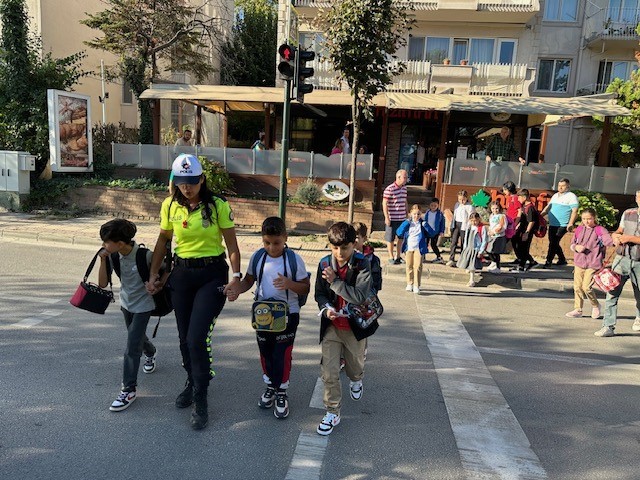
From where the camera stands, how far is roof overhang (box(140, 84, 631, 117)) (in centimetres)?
1334

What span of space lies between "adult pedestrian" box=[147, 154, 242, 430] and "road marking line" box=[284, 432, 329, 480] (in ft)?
2.45

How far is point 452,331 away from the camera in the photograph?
6.02 metres

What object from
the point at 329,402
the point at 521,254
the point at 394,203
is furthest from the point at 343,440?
the point at 521,254

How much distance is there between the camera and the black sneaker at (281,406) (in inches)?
143

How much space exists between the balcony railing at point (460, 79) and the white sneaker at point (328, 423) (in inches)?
606

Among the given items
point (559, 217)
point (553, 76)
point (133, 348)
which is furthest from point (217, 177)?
point (553, 76)

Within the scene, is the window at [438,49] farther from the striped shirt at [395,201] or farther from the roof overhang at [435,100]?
the striped shirt at [395,201]

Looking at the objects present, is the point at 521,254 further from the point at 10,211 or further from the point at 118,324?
the point at 10,211

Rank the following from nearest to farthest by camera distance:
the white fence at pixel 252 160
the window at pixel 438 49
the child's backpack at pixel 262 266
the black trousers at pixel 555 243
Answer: the child's backpack at pixel 262 266 → the black trousers at pixel 555 243 → the white fence at pixel 252 160 → the window at pixel 438 49

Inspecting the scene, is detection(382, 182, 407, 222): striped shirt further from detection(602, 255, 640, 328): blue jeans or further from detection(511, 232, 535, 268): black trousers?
detection(602, 255, 640, 328): blue jeans

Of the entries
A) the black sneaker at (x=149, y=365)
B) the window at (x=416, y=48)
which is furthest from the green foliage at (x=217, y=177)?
the window at (x=416, y=48)

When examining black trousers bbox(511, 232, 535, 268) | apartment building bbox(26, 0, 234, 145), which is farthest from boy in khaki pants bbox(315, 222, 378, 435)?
apartment building bbox(26, 0, 234, 145)

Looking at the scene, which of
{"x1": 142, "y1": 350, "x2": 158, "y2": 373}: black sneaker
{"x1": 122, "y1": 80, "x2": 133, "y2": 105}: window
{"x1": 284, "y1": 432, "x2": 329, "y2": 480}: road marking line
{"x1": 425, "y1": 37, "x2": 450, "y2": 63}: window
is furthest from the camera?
{"x1": 122, "y1": 80, "x2": 133, "y2": 105}: window

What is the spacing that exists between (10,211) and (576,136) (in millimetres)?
22325
